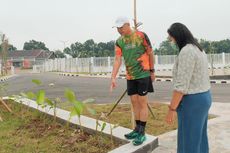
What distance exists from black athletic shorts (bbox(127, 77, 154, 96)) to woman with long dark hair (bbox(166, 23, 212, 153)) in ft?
4.58

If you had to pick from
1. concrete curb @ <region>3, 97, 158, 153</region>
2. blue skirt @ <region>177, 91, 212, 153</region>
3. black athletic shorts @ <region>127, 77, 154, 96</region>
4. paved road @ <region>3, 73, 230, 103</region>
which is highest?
black athletic shorts @ <region>127, 77, 154, 96</region>

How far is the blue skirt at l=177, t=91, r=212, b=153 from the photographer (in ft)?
12.6

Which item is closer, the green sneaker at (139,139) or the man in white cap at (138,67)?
the green sneaker at (139,139)

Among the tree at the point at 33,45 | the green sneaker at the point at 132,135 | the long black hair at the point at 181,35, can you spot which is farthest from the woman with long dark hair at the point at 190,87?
the tree at the point at 33,45

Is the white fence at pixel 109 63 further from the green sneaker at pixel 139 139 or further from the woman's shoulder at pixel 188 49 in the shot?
the woman's shoulder at pixel 188 49

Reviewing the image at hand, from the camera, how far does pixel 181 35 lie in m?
3.83

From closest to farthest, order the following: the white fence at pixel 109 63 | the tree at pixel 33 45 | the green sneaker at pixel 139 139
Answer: the green sneaker at pixel 139 139 < the white fence at pixel 109 63 < the tree at pixel 33 45

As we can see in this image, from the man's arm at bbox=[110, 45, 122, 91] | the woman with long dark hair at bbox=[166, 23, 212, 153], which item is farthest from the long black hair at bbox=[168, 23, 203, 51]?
the man's arm at bbox=[110, 45, 122, 91]

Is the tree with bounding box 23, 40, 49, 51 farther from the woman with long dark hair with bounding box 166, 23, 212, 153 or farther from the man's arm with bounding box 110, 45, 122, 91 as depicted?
the woman with long dark hair with bounding box 166, 23, 212, 153

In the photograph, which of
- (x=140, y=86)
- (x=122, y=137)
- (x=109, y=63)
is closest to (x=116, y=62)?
(x=140, y=86)

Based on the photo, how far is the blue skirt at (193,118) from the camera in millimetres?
3828

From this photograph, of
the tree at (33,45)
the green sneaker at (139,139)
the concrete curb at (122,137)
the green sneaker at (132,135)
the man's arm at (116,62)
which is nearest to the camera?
the concrete curb at (122,137)

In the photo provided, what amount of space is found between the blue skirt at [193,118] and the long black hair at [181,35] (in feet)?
1.57

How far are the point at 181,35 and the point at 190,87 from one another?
0.48 metres
